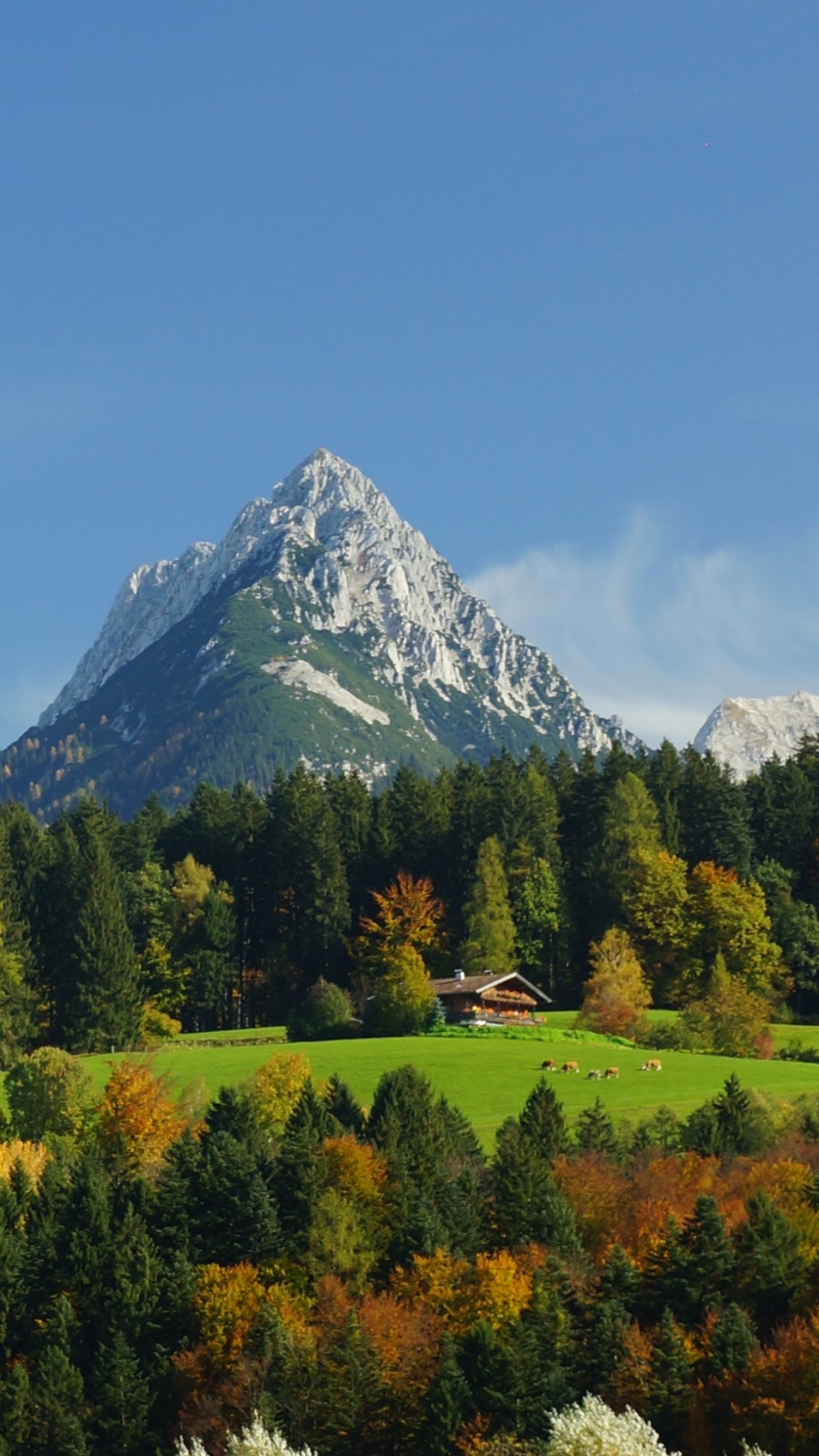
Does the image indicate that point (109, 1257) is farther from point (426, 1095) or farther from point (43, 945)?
point (43, 945)

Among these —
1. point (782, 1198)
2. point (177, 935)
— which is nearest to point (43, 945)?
point (177, 935)

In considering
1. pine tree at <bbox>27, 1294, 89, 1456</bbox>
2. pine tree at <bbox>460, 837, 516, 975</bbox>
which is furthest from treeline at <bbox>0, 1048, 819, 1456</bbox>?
pine tree at <bbox>460, 837, 516, 975</bbox>

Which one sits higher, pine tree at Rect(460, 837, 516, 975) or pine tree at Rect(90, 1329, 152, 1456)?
pine tree at Rect(460, 837, 516, 975)

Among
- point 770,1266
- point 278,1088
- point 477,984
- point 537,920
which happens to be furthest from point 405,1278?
point 537,920

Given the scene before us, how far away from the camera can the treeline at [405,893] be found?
12606 centimetres

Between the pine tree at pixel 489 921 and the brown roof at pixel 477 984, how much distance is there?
Answer: 1.79 m

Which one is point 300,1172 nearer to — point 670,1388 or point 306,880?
point 670,1388

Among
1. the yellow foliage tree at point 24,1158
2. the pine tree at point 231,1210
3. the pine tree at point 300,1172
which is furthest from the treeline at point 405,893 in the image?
the pine tree at point 231,1210

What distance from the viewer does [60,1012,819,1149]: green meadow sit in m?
87.2

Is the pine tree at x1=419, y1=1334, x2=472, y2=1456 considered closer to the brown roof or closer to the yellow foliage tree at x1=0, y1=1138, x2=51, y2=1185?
the yellow foliage tree at x1=0, y1=1138, x2=51, y2=1185

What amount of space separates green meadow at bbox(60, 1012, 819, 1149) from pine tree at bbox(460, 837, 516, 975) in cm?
1118

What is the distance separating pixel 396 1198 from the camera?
71.1 m

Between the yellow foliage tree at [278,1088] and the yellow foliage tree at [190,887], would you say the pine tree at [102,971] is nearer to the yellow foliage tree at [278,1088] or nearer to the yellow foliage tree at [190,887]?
the yellow foliage tree at [190,887]

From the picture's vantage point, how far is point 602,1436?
4847 centimetres
